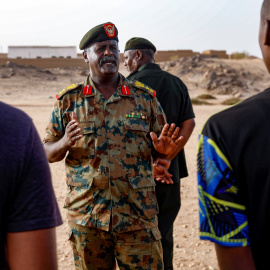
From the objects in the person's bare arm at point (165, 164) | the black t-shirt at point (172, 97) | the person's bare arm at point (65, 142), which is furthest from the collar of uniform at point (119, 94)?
the black t-shirt at point (172, 97)

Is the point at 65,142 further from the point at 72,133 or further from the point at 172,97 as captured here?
the point at 172,97

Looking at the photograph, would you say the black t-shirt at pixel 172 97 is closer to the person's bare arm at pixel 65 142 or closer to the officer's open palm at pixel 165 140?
the officer's open palm at pixel 165 140

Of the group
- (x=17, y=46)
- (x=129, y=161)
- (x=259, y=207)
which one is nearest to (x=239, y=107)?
(x=259, y=207)

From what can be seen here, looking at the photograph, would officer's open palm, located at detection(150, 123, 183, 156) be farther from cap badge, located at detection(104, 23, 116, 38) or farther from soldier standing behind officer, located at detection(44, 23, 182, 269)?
cap badge, located at detection(104, 23, 116, 38)

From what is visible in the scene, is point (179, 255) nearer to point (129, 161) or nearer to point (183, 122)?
point (183, 122)

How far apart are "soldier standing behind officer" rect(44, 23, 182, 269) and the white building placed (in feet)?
175

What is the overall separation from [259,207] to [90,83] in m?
1.98

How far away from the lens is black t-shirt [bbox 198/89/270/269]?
1.12 metres

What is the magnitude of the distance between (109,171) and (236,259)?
1.54 meters

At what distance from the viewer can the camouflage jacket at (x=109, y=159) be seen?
2.62 metres

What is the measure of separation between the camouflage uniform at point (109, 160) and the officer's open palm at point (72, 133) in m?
0.12

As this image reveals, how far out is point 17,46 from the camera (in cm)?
5481

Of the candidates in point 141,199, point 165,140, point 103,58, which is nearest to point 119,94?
point 103,58

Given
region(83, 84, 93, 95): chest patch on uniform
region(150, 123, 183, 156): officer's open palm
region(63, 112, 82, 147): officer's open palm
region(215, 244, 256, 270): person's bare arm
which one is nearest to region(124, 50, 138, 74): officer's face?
region(83, 84, 93, 95): chest patch on uniform
